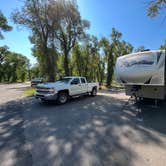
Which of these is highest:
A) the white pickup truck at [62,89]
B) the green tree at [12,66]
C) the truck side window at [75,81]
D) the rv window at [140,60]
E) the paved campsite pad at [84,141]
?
the green tree at [12,66]

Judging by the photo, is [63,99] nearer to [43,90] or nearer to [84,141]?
[43,90]

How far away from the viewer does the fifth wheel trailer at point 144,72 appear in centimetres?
661

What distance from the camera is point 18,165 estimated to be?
306cm

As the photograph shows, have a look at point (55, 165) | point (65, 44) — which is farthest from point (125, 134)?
point (65, 44)

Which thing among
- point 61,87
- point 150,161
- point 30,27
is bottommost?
point 150,161

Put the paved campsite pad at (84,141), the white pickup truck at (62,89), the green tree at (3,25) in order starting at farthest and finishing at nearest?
the green tree at (3,25) < the white pickup truck at (62,89) < the paved campsite pad at (84,141)

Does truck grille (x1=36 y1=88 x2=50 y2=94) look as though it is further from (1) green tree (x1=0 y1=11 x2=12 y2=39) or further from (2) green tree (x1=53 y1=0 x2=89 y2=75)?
(1) green tree (x1=0 y1=11 x2=12 y2=39)

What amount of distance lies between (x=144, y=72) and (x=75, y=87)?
17.1ft

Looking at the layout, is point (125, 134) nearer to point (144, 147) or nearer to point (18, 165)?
point (144, 147)

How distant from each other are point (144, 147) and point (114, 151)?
868mm

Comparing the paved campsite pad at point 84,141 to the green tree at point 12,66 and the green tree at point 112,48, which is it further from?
the green tree at point 12,66

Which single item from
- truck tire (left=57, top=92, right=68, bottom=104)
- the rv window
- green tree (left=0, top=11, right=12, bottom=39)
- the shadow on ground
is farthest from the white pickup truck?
green tree (left=0, top=11, right=12, bottom=39)

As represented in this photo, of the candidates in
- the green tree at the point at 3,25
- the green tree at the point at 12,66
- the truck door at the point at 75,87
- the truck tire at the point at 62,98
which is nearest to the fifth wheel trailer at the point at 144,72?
the truck door at the point at 75,87

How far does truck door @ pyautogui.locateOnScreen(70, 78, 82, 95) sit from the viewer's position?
10.3 m
